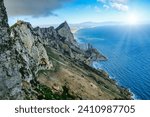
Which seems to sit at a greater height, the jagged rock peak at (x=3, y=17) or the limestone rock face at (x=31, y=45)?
the jagged rock peak at (x=3, y=17)

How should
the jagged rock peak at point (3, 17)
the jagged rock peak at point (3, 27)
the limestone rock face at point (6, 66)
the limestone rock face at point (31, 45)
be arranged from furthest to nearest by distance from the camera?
the limestone rock face at point (31, 45)
the jagged rock peak at point (3, 17)
the limestone rock face at point (6, 66)
the jagged rock peak at point (3, 27)

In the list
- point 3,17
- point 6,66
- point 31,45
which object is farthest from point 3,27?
point 31,45

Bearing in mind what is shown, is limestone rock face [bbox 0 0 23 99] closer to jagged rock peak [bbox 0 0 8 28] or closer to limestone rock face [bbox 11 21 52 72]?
jagged rock peak [bbox 0 0 8 28]

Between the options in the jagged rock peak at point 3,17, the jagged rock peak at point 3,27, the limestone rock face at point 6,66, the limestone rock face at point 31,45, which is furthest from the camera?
the limestone rock face at point 31,45

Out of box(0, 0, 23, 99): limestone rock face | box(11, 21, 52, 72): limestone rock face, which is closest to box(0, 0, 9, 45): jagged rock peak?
box(0, 0, 23, 99): limestone rock face

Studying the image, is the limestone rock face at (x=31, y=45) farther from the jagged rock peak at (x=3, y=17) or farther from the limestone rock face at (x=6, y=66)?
the jagged rock peak at (x=3, y=17)

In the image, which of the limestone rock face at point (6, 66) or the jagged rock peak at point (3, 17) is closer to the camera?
the limestone rock face at point (6, 66)

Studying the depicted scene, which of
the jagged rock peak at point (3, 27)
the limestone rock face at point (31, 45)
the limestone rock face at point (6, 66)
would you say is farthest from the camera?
the limestone rock face at point (31, 45)

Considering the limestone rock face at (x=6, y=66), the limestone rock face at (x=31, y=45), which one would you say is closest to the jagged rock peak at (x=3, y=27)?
the limestone rock face at (x=6, y=66)

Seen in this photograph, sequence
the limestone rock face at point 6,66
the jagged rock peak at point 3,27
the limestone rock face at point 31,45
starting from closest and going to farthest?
the jagged rock peak at point 3,27, the limestone rock face at point 6,66, the limestone rock face at point 31,45

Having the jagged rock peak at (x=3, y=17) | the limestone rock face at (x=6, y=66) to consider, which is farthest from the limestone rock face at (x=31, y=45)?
the jagged rock peak at (x=3, y=17)

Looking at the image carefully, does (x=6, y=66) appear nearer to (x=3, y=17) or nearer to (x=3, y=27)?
(x=3, y=27)
